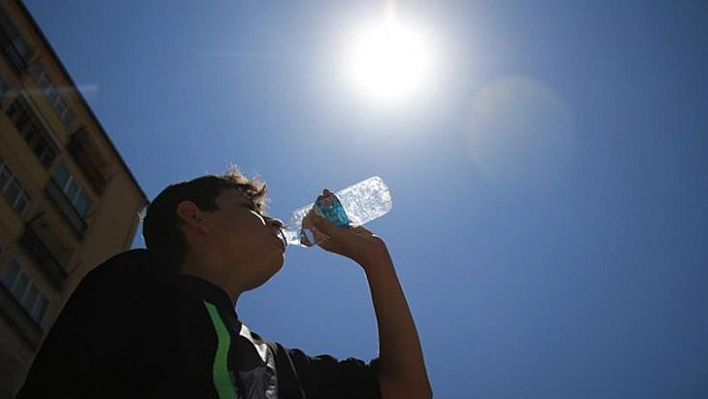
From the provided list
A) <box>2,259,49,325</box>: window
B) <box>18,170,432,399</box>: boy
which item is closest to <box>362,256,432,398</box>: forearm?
<box>18,170,432,399</box>: boy

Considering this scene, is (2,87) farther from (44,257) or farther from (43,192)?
(44,257)

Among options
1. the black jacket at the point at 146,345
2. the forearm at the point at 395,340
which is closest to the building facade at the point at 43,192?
the forearm at the point at 395,340

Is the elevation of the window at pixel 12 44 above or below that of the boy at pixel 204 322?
above

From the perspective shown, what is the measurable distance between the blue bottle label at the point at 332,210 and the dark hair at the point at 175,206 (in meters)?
0.38

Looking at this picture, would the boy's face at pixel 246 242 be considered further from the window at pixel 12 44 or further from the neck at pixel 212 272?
the window at pixel 12 44

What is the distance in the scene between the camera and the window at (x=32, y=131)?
19.1 meters

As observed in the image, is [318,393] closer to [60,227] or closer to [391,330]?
[391,330]

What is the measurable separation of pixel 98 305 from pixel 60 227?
62.8 ft

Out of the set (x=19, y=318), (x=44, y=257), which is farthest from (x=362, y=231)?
(x=44, y=257)

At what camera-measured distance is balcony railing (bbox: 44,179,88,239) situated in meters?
19.5

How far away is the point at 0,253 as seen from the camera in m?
16.8

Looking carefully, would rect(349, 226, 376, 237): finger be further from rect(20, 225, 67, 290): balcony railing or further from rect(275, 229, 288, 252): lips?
rect(20, 225, 67, 290): balcony railing

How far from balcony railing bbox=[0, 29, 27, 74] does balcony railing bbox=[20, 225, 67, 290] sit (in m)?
5.01

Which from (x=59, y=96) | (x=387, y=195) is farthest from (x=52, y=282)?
(x=387, y=195)
